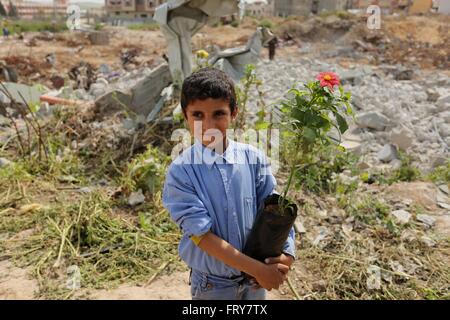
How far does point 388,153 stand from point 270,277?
12.3 ft

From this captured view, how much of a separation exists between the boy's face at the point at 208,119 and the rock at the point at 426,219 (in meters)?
2.54

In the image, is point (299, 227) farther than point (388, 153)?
No

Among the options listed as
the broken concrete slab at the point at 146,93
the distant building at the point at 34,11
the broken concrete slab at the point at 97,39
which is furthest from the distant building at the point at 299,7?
the broken concrete slab at the point at 146,93

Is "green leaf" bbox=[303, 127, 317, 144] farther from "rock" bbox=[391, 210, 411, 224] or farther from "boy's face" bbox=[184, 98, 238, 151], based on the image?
"rock" bbox=[391, 210, 411, 224]

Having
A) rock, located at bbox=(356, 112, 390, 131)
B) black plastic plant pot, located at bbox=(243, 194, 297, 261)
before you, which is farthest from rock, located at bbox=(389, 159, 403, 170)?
black plastic plant pot, located at bbox=(243, 194, 297, 261)

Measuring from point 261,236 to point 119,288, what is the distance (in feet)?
4.85

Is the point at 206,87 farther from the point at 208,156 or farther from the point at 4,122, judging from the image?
the point at 4,122

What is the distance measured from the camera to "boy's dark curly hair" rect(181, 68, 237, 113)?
47.4 inches

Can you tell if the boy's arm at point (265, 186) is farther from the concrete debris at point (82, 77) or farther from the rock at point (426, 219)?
the concrete debris at point (82, 77)

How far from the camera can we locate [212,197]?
125cm

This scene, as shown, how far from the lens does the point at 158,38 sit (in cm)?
1986

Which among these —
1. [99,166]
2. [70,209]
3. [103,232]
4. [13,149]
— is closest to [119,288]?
[103,232]

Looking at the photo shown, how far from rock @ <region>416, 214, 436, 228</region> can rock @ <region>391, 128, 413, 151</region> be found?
1743 mm

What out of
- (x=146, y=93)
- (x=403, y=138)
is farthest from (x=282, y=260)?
(x=146, y=93)
